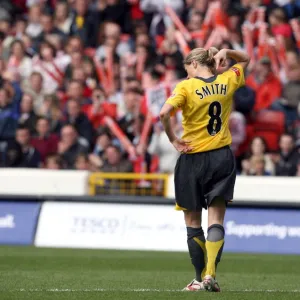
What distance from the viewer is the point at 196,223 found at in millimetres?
8891

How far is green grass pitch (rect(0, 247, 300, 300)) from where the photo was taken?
26.8 feet

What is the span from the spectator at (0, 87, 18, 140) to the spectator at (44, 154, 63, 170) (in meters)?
1.07

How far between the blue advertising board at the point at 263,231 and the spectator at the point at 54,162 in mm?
3735

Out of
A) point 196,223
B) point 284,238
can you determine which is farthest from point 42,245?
point 196,223

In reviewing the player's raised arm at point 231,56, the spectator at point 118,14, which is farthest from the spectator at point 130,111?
the player's raised arm at point 231,56

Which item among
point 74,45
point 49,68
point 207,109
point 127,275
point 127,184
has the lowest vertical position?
point 127,275

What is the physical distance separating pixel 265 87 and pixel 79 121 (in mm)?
3560

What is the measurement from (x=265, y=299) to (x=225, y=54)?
2265 mm

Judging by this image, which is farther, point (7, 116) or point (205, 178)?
point (7, 116)

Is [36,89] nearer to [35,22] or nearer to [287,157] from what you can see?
[35,22]

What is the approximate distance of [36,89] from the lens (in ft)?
64.1

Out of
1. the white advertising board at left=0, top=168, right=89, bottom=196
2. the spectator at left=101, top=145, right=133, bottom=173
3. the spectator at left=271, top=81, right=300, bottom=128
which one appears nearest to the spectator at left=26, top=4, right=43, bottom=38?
the spectator at left=101, top=145, right=133, bottom=173

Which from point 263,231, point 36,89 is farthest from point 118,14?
point 263,231

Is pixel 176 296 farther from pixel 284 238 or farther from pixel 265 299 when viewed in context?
pixel 284 238
